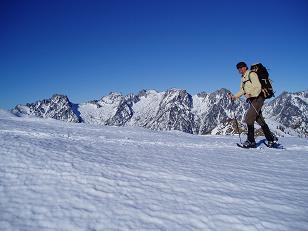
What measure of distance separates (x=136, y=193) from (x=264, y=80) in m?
8.69

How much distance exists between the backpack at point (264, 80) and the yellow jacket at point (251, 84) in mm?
129

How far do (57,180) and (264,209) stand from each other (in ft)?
9.56

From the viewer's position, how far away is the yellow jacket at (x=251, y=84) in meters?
11.9

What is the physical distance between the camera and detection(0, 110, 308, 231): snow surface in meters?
3.68

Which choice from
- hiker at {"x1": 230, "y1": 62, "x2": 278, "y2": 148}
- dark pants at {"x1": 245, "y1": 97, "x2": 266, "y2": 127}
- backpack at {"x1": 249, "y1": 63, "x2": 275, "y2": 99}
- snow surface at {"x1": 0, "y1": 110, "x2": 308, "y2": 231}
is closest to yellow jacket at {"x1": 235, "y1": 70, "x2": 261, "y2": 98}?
hiker at {"x1": 230, "y1": 62, "x2": 278, "y2": 148}

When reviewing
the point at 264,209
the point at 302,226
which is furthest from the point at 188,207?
the point at 302,226

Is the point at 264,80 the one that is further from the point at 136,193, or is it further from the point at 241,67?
the point at 136,193

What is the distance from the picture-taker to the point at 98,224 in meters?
3.53

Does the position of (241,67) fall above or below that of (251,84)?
above

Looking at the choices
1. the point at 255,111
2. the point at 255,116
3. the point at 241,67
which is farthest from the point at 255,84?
the point at 255,116

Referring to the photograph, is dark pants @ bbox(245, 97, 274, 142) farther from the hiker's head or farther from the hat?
the hat

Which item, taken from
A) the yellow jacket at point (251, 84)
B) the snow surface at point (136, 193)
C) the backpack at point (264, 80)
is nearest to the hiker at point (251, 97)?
the yellow jacket at point (251, 84)

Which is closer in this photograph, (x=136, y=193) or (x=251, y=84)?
(x=136, y=193)

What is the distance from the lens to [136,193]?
4.62m
